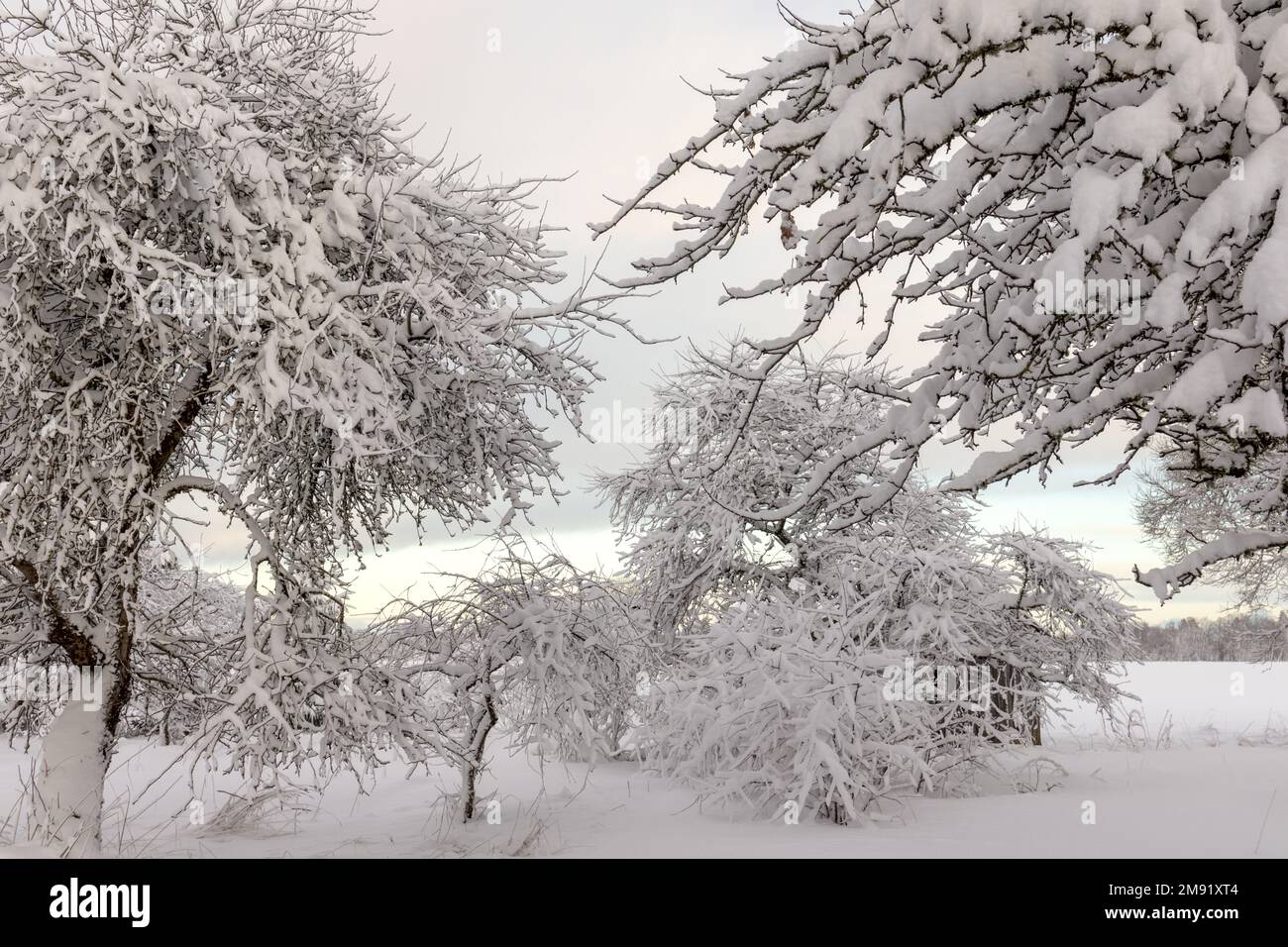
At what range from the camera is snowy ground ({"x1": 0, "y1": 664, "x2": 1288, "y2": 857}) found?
25.5 feet

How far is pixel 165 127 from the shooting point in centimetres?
648

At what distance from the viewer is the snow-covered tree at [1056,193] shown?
3336 millimetres

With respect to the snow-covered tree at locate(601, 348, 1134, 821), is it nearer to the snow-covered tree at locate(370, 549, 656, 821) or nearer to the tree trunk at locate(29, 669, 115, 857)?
the snow-covered tree at locate(370, 549, 656, 821)

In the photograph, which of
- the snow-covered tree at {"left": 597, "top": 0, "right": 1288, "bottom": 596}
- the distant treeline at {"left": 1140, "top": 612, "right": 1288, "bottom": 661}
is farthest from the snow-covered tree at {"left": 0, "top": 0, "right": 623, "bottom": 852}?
the distant treeline at {"left": 1140, "top": 612, "right": 1288, "bottom": 661}

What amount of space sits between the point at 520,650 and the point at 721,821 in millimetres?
2554

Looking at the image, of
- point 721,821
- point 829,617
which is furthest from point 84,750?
point 829,617

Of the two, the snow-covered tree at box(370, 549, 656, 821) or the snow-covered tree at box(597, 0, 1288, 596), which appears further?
the snow-covered tree at box(370, 549, 656, 821)

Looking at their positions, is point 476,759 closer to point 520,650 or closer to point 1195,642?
point 520,650

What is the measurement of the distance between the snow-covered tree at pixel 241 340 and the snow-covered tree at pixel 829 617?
2.14 m

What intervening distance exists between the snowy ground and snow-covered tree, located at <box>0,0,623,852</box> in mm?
1289

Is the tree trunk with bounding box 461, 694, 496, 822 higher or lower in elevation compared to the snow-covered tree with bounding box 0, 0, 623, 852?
lower

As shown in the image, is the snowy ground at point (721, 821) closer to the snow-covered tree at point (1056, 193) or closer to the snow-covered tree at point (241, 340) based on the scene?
the snow-covered tree at point (241, 340)
